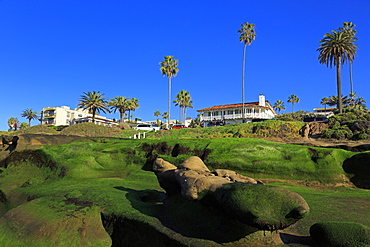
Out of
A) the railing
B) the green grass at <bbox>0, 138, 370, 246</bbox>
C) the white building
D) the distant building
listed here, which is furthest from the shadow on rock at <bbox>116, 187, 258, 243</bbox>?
the distant building

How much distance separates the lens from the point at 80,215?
31.4 feet

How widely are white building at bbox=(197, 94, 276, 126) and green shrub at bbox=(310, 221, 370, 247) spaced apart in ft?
166

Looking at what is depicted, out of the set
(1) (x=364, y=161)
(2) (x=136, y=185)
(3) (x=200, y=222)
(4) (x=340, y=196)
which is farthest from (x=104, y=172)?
(1) (x=364, y=161)

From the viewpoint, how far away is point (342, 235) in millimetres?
7172

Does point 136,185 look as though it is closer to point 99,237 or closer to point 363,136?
point 99,237

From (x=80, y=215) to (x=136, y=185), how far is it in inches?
213

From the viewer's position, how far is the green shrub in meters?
7.04

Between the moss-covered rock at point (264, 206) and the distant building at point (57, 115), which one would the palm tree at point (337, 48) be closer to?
the moss-covered rock at point (264, 206)

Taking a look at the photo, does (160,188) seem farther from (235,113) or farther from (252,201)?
(235,113)

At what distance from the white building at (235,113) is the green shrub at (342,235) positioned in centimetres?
5065

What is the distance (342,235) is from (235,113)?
188 feet

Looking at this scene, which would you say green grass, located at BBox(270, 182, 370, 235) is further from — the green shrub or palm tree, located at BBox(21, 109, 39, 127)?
palm tree, located at BBox(21, 109, 39, 127)

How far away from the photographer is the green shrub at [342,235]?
23.1 feet

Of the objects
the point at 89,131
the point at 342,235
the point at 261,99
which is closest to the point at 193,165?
the point at 342,235
